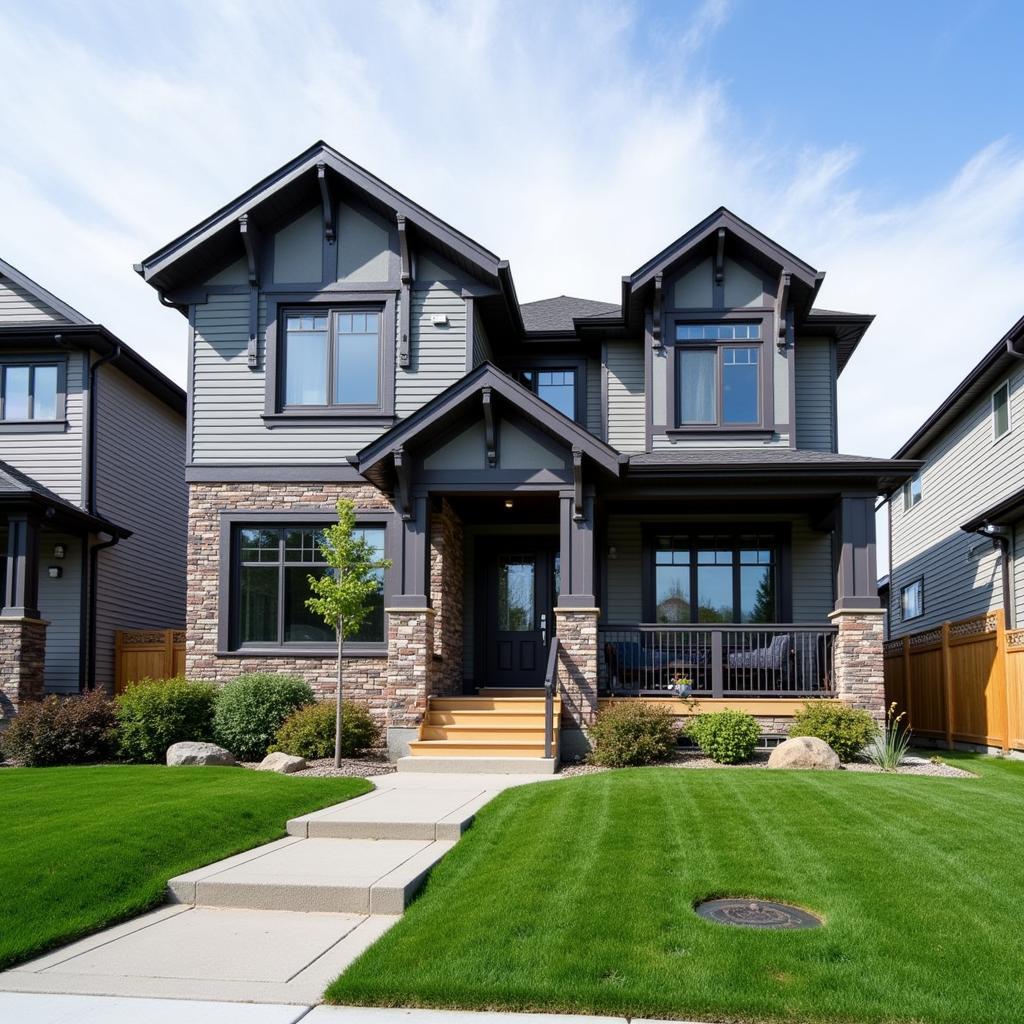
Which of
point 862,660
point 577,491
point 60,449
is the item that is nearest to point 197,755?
point 577,491

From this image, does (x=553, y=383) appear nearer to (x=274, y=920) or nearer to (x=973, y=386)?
(x=973, y=386)

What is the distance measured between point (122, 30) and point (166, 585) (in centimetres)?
1112

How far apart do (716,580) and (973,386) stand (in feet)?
21.5

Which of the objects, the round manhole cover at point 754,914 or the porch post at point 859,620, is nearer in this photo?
the round manhole cover at point 754,914

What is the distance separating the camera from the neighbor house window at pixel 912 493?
77.2 feet

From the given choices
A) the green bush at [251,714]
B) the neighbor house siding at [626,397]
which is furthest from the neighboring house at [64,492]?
the neighbor house siding at [626,397]

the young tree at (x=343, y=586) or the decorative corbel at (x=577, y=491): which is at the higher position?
the decorative corbel at (x=577, y=491)

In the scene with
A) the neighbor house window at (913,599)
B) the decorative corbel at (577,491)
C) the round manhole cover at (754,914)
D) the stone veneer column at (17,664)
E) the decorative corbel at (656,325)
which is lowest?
the round manhole cover at (754,914)

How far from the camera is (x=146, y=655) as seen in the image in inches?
676

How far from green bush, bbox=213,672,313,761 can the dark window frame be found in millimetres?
973

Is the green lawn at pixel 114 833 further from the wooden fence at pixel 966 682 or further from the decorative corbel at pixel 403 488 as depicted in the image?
the wooden fence at pixel 966 682

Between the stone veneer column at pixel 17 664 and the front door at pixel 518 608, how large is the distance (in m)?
6.82

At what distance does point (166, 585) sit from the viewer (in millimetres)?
19891

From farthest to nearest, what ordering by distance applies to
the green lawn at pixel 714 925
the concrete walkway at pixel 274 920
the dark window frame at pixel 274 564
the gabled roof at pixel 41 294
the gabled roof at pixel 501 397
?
the gabled roof at pixel 41 294, the dark window frame at pixel 274 564, the gabled roof at pixel 501 397, the concrete walkway at pixel 274 920, the green lawn at pixel 714 925
